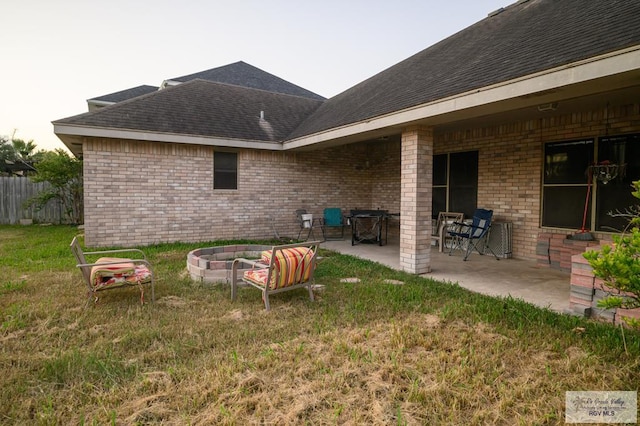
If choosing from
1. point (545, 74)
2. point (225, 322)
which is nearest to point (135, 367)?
point (225, 322)

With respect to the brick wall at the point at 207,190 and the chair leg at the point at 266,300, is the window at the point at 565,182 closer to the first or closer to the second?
the brick wall at the point at 207,190

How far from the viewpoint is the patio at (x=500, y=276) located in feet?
15.7

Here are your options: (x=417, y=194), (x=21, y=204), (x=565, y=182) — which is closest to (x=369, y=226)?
(x=417, y=194)

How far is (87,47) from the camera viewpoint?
412 inches

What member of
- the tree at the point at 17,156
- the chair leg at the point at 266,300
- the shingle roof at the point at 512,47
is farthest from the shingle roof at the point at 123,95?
the chair leg at the point at 266,300

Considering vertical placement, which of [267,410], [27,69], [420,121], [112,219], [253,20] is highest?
[253,20]

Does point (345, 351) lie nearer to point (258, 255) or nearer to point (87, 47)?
point (258, 255)

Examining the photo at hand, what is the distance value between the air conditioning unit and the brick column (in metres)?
2.39

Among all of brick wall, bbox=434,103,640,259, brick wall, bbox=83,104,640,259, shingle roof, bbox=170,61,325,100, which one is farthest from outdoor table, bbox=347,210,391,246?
shingle roof, bbox=170,61,325,100

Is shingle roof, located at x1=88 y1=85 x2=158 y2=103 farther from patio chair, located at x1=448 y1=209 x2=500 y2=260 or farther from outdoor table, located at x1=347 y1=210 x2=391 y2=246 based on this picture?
patio chair, located at x1=448 y1=209 x2=500 y2=260

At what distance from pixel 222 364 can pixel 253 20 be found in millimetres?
12238

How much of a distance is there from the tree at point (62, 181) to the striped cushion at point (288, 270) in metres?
12.3

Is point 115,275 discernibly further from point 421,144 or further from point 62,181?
Answer: point 62,181

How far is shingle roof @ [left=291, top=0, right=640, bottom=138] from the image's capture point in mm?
3952
